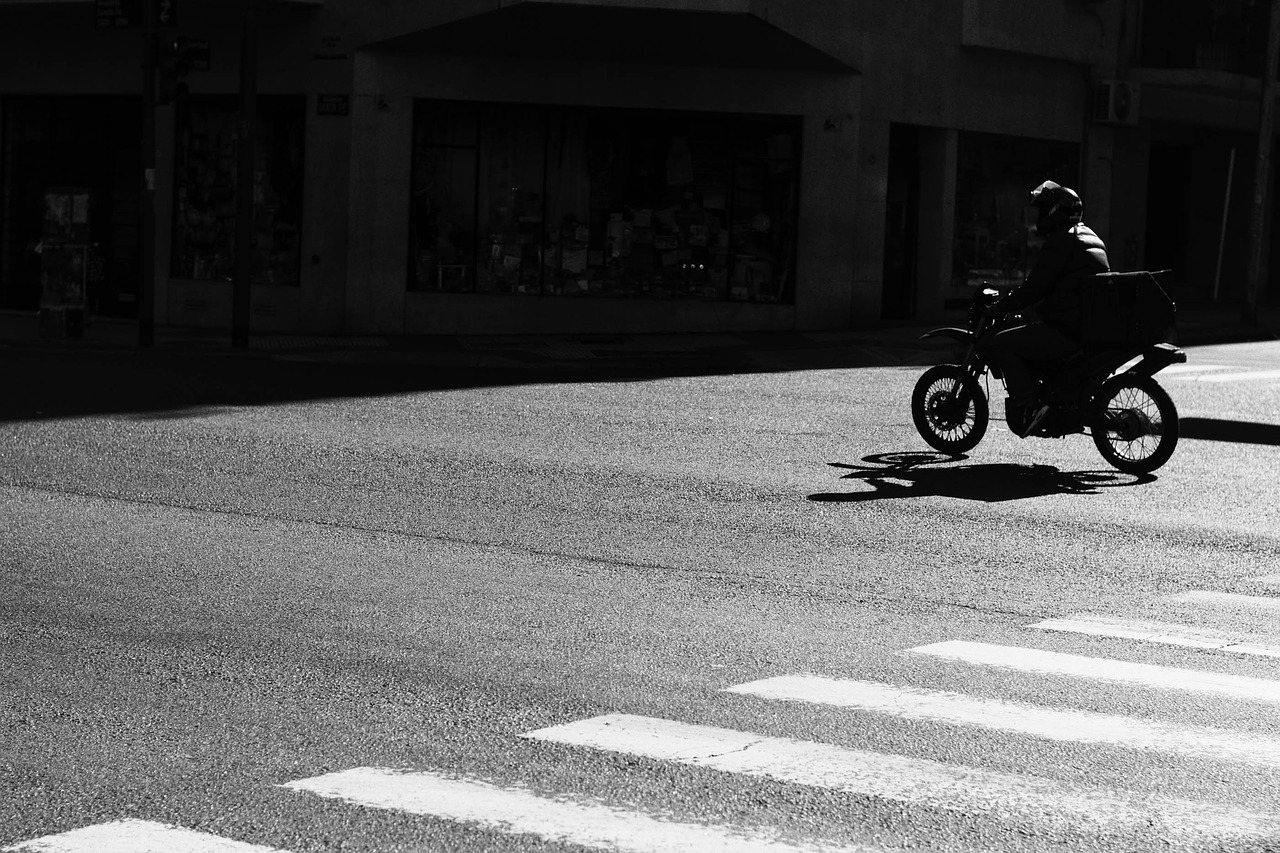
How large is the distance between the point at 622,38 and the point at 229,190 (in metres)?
6.83

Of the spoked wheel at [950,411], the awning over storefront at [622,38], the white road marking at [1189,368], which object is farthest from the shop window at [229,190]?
the spoked wheel at [950,411]

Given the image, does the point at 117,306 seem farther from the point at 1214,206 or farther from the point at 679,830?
the point at 679,830

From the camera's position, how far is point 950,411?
13719mm

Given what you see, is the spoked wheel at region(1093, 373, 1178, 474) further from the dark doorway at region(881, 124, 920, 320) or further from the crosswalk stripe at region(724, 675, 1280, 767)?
the dark doorway at region(881, 124, 920, 320)

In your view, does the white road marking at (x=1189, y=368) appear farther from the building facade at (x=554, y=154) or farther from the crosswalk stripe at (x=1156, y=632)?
the crosswalk stripe at (x=1156, y=632)

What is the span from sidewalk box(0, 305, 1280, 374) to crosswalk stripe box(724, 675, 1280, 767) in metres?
→ 14.4

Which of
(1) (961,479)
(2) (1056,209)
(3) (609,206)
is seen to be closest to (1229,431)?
(2) (1056,209)

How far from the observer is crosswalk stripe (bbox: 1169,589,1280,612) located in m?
8.14

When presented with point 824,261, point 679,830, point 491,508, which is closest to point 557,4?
point 824,261

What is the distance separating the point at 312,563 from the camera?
875 centimetres

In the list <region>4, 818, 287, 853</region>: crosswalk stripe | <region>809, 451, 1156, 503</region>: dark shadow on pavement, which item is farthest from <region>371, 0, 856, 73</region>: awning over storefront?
<region>4, 818, 287, 853</region>: crosswalk stripe

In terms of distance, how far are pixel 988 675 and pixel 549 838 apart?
2512 mm

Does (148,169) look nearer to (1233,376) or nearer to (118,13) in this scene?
(118,13)

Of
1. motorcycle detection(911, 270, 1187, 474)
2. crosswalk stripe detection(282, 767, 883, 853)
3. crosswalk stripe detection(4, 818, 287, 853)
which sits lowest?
crosswalk stripe detection(4, 818, 287, 853)
